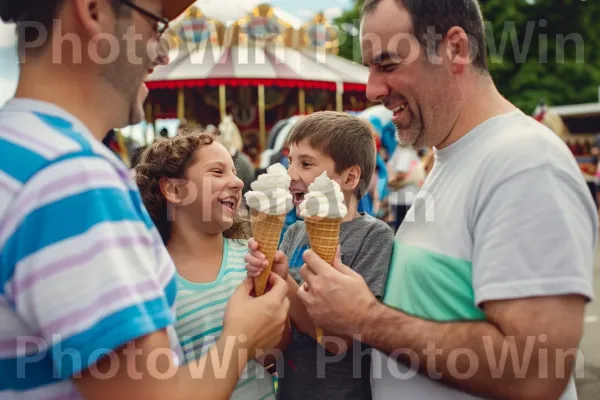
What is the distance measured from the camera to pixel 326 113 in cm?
266

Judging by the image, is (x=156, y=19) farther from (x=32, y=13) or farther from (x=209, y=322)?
(x=209, y=322)

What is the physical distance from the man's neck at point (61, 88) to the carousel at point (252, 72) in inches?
664

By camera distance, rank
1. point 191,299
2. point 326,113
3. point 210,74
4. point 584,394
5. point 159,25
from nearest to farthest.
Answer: point 159,25 → point 191,299 → point 326,113 → point 584,394 → point 210,74

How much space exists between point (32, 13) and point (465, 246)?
1.22 meters

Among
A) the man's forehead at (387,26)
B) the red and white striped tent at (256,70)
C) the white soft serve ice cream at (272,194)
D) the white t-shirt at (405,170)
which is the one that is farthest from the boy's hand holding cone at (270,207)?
the red and white striped tent at (256,70)

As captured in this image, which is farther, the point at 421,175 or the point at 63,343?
the point at 421,175

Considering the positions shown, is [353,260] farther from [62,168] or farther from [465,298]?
[62,168]

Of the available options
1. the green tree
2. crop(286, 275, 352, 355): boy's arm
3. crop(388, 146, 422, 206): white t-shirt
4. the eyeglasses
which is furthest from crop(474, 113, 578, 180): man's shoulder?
the green tree

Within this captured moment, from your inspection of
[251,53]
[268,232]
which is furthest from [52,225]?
[251,53]

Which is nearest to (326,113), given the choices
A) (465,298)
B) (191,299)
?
(191,299)

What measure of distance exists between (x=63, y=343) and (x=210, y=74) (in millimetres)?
17698

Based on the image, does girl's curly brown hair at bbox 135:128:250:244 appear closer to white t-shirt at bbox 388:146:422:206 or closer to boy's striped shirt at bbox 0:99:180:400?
boy's striped shirt at bbox 0:99:180:400

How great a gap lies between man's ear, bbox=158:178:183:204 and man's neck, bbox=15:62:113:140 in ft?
3.91


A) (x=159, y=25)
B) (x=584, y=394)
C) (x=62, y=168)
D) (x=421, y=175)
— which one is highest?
(x=159, y=25)
